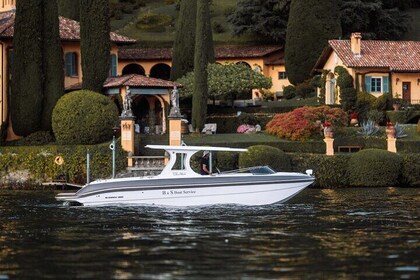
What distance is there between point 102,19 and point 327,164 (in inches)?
704

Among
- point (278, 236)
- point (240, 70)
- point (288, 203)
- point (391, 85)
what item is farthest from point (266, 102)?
point (278, 236)

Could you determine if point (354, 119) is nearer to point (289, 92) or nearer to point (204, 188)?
point (289, 92)

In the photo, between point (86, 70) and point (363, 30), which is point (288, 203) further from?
point (363, 30)

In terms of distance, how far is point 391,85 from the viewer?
67875 millimetres

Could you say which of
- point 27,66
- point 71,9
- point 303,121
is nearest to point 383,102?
point 303,121

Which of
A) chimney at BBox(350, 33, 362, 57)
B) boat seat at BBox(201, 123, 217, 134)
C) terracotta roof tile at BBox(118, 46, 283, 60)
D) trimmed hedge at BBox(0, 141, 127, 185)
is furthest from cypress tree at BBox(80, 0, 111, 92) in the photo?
terracotta roof tile at BBox(118, 46, 283, 60)

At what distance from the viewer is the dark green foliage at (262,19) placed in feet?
283

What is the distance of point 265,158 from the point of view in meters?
49.4

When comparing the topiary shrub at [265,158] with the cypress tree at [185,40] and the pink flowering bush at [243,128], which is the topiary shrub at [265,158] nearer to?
the pink flowering bush at [243,128]

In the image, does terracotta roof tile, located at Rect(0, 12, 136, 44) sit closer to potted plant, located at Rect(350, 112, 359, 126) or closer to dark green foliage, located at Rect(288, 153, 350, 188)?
potted plant, located at Rect(350, 112, 359, 126)

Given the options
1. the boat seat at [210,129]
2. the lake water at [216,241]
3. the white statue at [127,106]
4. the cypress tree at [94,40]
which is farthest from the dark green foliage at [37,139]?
the lake water at [216,241]

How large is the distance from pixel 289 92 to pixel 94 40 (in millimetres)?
22117

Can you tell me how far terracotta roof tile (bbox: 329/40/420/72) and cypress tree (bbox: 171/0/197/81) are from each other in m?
9.89

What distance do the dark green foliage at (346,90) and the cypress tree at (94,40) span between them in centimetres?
1560
